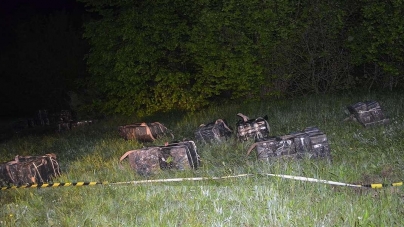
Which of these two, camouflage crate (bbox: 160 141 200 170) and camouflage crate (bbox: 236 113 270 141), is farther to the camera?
camouflage crate (bbox: 236 113 270 141)

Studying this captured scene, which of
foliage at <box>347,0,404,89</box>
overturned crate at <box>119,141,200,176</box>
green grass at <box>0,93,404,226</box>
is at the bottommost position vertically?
green grass at <box>0,93,404,226</box>

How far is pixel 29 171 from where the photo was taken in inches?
238

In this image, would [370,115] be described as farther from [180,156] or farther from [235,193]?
[235,193]

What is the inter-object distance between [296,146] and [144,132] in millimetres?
3171

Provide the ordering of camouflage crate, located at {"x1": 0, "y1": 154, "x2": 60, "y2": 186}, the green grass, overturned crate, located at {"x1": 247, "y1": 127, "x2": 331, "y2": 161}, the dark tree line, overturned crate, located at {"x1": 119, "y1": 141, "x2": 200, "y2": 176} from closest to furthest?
the green grass, overturned crate, located at {"x1": 247, "y1": 127, "x2": 331, "y2": 161}, overturned crate, located at {"x1": 119, "y1": 141, "x2": 200, "y2": 176}, camouflage crate, located at {"x1": 0, "y1": 154, "x2": 60, "y2": 186}, the dark tree line

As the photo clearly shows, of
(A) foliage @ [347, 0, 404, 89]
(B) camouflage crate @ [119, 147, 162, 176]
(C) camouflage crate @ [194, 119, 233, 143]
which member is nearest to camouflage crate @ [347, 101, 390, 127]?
(C) camouflage crate @ [194, 119, 233, 143]

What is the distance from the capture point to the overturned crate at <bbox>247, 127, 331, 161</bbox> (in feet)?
19.1

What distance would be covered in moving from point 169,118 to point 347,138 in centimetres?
464

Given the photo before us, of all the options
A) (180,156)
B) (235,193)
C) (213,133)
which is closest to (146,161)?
(180,156)

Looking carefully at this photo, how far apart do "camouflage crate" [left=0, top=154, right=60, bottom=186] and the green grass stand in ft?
0.68

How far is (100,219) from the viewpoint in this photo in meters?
4.37

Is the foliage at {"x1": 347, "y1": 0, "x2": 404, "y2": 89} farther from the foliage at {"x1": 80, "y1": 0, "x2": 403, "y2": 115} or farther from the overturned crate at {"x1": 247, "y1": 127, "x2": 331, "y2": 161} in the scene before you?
the overturned crate at {"x1": 247, "y1": 127, "x2": 331, "y2": 161}

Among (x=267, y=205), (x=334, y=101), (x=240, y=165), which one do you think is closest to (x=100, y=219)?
(x=267, y=205)

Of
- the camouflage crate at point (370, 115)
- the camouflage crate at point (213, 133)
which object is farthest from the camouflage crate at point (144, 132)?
the camouflage crate at point (370, 115)
